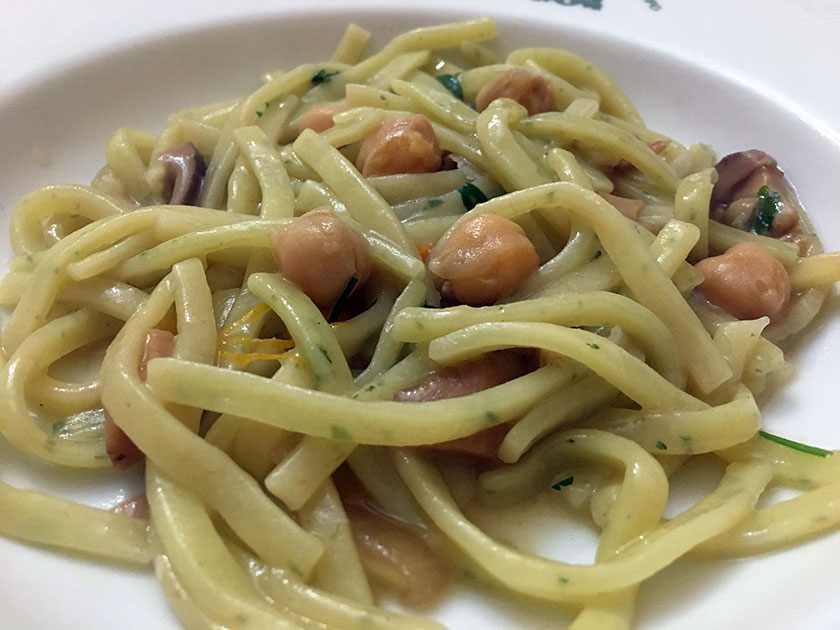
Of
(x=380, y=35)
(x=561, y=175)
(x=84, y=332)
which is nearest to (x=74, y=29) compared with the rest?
(x=380, y=35)

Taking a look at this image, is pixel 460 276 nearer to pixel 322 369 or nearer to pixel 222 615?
pixel 322 369

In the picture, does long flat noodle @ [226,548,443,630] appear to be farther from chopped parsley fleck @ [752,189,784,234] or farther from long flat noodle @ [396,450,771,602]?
chopped parsley fleck @ [752,189,784,234]

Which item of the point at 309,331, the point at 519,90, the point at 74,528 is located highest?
the point at 519,90

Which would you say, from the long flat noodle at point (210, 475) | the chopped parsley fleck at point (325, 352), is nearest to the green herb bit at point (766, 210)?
the chopped parsley fleck at point (325, 352)

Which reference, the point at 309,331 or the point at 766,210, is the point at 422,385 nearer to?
the point at 309,331

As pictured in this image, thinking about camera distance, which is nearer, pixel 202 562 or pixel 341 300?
pixel 202 562

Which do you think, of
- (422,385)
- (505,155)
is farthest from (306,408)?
(505,155)

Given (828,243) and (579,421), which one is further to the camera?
(828,243)
